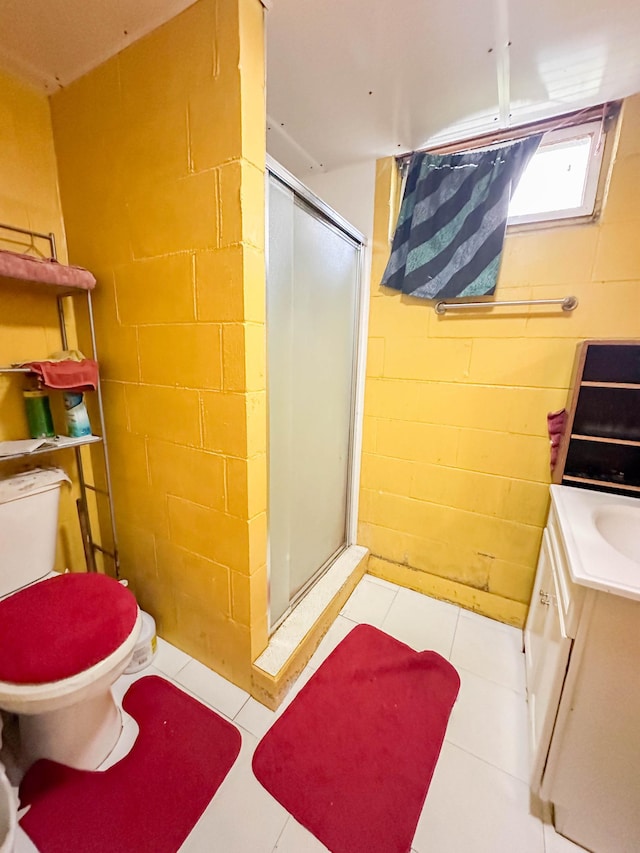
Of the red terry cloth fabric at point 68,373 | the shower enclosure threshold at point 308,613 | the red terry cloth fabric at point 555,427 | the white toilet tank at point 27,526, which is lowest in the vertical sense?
the shower enclosure threshold at point 308,613

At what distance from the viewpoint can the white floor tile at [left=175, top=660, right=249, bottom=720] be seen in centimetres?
120

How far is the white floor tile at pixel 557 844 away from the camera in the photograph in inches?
34.4

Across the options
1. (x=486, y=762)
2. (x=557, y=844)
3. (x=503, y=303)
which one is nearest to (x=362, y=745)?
(x=486, y=762)

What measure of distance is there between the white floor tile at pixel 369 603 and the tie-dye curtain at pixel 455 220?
1.55m

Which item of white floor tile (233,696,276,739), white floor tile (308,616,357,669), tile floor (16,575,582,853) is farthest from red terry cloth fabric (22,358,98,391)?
white floor tile (308,616,357,669)

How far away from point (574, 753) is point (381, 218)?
2.04 meters

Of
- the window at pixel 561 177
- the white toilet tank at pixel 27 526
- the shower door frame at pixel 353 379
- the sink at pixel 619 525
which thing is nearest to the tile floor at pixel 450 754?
the shower door frame at pixel 353 379

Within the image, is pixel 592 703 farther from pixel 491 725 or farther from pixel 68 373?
pixel 68 373

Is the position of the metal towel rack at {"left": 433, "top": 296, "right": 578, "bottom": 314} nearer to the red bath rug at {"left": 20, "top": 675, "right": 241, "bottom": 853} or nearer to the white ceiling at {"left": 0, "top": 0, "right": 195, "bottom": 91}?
the white ceiling at {"left": 0, "top": 0, "right": 195, "bottom": 91}

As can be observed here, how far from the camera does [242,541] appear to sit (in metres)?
1.10

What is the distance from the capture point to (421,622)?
1.61m

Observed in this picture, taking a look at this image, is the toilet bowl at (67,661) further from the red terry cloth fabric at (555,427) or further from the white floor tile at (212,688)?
the red terry cloth fabric at (555,427)

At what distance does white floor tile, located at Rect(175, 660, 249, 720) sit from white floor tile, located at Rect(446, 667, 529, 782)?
76 cm

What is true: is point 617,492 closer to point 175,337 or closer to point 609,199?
point 609,199
